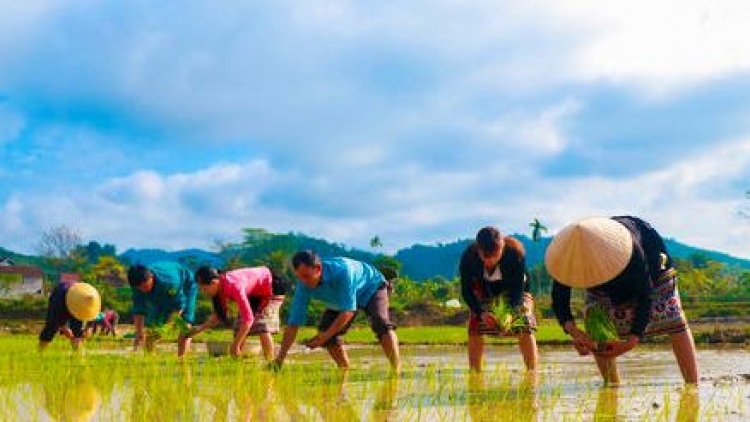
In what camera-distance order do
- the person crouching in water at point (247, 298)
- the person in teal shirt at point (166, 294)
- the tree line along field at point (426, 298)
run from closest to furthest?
the person crouching in water at point (247, 298)
the person in teal shirt at point (166, 294)
the tree line along field at point (426, 298)

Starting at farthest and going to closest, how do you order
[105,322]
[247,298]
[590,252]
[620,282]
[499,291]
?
[105,322] → [247,298] → [499,291] → [620,282] → [590,252]

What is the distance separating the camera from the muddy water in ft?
11.8

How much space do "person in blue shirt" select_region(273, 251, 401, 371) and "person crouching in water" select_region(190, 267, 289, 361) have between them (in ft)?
3.04

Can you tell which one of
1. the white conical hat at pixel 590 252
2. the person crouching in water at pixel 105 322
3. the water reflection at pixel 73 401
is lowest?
the water reflection at pixel 73 401

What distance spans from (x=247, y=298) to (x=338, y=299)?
5.37 feet

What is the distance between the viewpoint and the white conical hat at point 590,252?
4172 mm

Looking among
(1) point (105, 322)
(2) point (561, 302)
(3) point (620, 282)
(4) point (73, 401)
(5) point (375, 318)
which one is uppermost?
(3) point (620, 282)

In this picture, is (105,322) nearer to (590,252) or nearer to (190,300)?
(190,300)

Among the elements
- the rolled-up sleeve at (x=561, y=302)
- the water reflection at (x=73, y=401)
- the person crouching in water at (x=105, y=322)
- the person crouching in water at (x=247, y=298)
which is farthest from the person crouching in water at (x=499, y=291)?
the person crouching in water at (x=105, y=322)

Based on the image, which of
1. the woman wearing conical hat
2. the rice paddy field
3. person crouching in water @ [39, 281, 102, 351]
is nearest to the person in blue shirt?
the rice paddy field

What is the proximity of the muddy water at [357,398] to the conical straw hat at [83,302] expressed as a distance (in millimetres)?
2610

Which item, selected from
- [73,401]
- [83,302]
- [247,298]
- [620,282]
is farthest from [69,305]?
[620,282]

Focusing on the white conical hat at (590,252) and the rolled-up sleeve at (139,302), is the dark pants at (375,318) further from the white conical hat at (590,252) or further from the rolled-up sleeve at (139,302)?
the rolled-up sleeve at (139,302)

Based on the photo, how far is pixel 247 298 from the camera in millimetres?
7223
